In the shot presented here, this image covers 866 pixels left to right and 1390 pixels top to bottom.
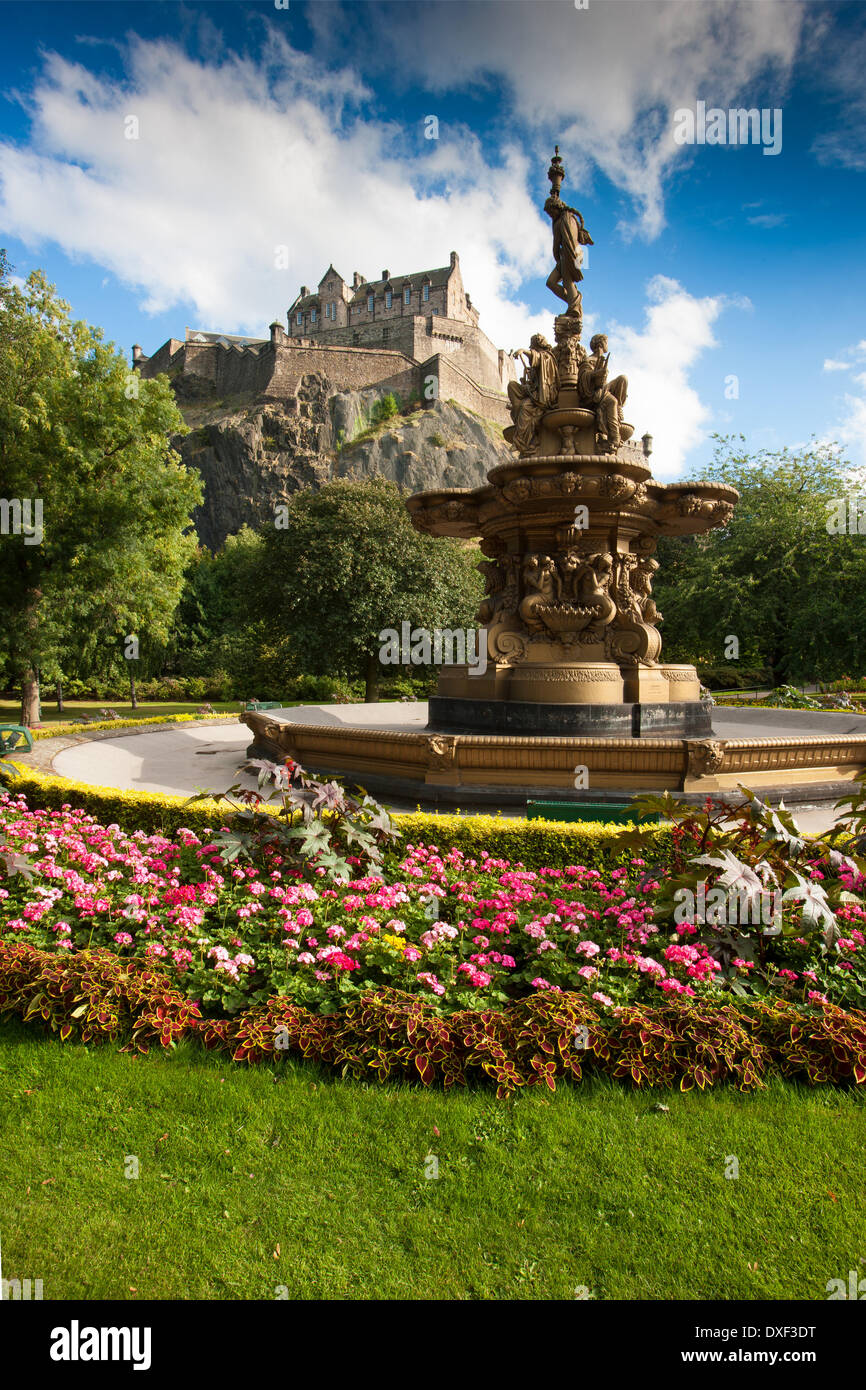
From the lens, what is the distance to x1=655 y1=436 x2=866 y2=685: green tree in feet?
90.8

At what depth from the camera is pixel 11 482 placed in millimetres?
22109

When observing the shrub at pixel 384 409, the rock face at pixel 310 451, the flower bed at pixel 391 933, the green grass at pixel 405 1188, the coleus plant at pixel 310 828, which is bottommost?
the green grass at pixel 405 1188

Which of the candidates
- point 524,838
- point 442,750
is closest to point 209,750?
point 442,750

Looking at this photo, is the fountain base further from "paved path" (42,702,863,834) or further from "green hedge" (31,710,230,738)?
"green hedge" (31,710,230,738)

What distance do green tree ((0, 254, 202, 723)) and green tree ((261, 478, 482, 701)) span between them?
8.94 meters

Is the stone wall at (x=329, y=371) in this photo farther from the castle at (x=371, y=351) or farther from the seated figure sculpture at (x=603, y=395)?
the seated figure sculpture at (x=603, y=395)

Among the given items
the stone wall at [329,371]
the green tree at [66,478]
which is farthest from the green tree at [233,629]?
the stone wall at [329,371]

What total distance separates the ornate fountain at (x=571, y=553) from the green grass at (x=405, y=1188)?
7231 millimetres

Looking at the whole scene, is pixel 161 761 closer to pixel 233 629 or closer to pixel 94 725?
pixel 94 725

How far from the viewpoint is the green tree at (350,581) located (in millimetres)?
32250

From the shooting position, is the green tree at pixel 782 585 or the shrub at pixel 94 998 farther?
the green tree at pixel 782 585
